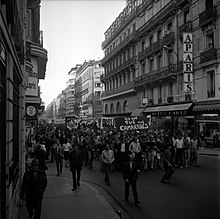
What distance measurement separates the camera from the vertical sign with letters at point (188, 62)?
27672 mm

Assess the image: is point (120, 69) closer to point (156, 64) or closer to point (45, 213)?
point (156, 64)

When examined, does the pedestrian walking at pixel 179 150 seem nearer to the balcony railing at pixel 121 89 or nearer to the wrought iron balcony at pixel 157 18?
the wrought iron balcony at pixel 157 18

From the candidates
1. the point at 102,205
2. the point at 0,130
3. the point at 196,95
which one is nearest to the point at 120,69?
the point at 196,95

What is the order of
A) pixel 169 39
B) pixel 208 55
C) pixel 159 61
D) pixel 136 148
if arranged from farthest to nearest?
pixel 159 61
pixel 169 39
pixel 208 55
pixel 136 148

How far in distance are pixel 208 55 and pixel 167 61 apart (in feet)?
27.9

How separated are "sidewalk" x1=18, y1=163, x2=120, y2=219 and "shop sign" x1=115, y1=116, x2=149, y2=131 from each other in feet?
25.5

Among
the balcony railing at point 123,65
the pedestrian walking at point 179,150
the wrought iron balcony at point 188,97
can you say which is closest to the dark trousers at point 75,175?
the pedestrian walking at point 179,150

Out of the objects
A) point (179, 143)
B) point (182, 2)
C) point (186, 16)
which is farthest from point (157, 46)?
point (179, 143)

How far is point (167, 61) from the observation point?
3472 centimetres

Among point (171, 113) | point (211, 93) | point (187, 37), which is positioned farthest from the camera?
point (171, 113)

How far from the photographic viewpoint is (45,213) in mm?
8047

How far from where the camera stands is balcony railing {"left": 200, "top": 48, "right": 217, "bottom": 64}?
84.4ft

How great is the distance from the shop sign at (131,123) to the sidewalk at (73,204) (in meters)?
7.76

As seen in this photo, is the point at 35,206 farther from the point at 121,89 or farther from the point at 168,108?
the point at 121,89
